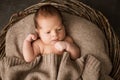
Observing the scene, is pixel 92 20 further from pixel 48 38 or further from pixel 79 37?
pixel 48 38

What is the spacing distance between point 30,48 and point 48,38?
9 cm

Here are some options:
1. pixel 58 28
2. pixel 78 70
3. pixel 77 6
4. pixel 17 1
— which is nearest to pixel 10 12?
pixel 17 1

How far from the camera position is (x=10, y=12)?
1.92m

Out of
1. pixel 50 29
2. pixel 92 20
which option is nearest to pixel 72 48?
pixel 50 29

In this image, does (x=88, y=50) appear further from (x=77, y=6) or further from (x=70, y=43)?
(x=77, y=6)

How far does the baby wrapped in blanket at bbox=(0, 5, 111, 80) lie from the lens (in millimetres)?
1275

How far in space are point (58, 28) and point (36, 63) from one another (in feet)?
0.58

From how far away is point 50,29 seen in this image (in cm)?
131

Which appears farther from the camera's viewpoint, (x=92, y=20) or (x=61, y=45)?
(x=92, y=20)

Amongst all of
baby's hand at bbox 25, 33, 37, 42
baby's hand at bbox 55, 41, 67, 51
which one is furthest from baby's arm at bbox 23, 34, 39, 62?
baby's hand at bbox 55, 41, 67, 51

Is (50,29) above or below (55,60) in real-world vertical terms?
above

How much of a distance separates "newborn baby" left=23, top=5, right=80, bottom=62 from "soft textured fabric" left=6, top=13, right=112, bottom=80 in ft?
0.17

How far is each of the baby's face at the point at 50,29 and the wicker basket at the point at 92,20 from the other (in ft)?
0.72

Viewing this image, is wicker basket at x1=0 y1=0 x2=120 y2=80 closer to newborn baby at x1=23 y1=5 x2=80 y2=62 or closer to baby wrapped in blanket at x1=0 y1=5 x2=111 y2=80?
baby wrapped in blanket at x1=0 y1=5 x2=111 y2=80
